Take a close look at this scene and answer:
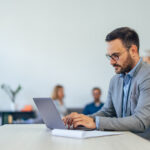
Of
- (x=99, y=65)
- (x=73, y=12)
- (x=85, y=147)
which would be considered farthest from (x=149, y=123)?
(x=73, y=12)

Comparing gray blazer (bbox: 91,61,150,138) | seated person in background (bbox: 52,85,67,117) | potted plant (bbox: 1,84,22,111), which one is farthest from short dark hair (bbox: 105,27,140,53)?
potted plant (bbox: 1,84,22,111)

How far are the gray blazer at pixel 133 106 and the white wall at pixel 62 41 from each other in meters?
3.05

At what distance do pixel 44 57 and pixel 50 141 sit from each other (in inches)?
153

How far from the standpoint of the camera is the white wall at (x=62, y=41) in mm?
4781

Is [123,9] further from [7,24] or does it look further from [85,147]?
[85,147]

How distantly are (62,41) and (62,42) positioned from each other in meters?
0.02

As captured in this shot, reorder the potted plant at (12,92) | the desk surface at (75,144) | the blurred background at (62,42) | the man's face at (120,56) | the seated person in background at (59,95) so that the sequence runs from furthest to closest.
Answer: the blurred background at (62,42) < the potted plant at (12,92) < the seated person in background at (59,95) < the man's face at (120,56) < the desk surface at (75,144)

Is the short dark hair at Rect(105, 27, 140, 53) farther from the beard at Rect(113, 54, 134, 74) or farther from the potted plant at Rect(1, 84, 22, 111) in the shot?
the potted plant at Rect(1, 84, 22, 111)

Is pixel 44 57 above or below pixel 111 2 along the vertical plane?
below

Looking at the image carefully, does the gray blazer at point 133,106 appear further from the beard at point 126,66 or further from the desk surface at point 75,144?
the desk surface at point 75,144

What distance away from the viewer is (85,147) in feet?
2.88

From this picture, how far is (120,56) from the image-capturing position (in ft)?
5.21

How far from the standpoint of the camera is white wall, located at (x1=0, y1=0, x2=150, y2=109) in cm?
478

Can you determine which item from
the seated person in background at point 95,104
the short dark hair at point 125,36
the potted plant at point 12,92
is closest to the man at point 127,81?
the short dark hair at point 125,36
